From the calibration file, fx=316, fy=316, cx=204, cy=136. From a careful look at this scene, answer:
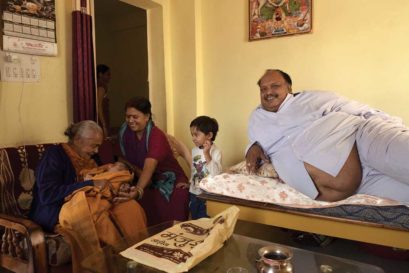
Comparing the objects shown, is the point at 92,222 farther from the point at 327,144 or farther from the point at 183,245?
the point at 327,144

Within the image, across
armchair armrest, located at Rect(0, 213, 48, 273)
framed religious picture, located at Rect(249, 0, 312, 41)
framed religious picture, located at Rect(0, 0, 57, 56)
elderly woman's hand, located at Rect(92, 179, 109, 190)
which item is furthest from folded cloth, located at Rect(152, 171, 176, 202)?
framed religious picture, located at Rect(249, 0, 312, 41)

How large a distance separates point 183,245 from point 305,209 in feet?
2.17

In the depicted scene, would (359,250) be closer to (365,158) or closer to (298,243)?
(298,243)

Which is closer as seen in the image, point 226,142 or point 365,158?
point 365,158

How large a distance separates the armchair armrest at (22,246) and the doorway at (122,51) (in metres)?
2.90

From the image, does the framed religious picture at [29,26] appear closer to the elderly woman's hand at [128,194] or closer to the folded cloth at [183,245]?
the elderly woman's hand at [128,194]

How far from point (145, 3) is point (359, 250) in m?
2.52

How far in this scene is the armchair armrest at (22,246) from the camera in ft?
4.07

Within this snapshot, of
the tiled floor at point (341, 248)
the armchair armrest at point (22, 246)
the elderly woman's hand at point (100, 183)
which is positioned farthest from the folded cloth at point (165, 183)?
the armchair armrest at point (22, 246)

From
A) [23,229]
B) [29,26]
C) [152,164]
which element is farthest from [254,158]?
[29,26]

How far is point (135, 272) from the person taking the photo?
1113 millimetres

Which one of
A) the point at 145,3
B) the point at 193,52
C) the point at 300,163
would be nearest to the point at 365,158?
the point at 300,163

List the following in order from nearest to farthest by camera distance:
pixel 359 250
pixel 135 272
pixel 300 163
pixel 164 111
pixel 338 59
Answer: pixel 135 272 → pixel 300 163 → pixel 359 250 → pixel 338 59 → pixel 164 111

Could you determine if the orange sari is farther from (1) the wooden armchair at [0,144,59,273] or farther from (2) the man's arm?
(2) the man's arm
